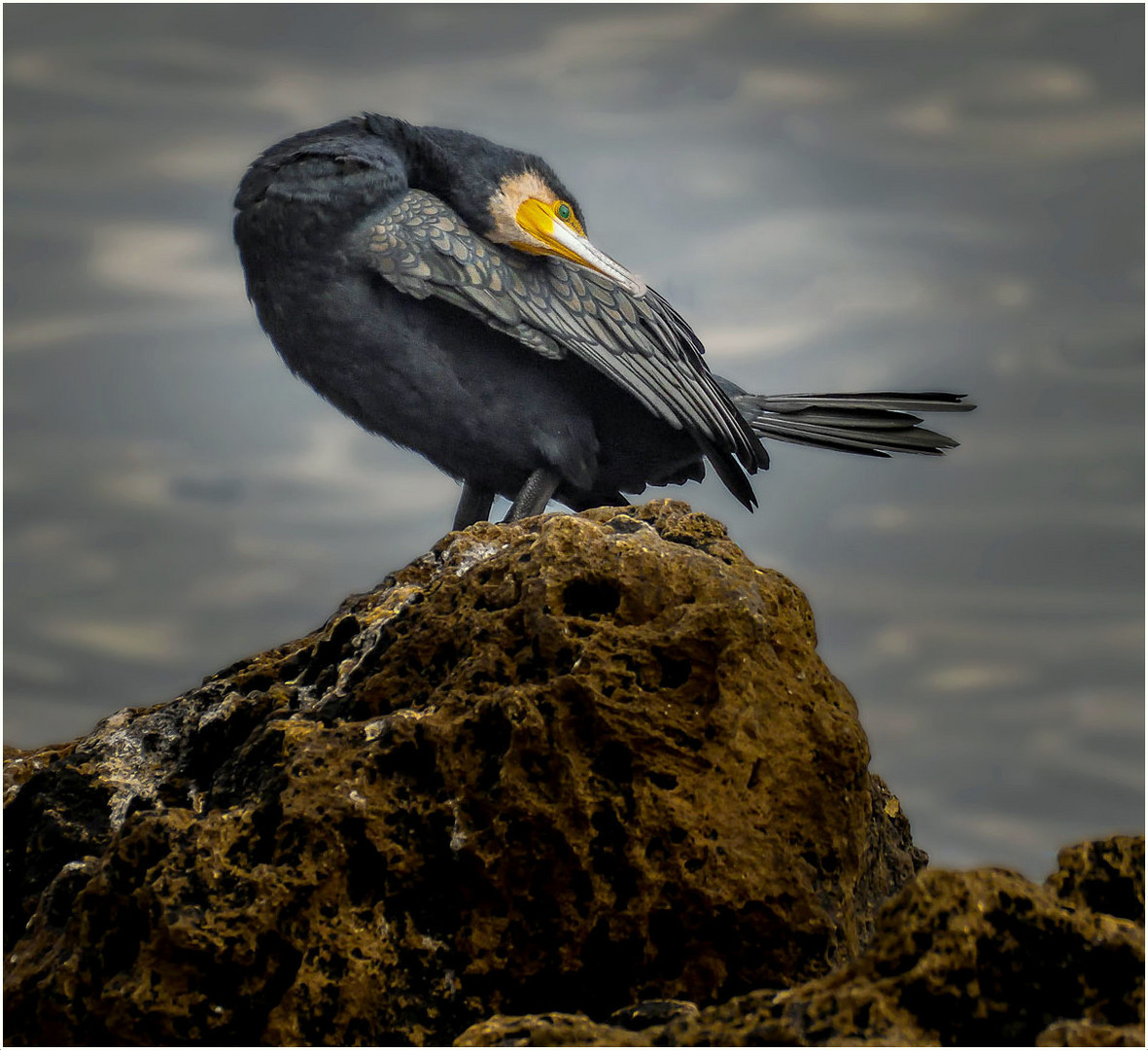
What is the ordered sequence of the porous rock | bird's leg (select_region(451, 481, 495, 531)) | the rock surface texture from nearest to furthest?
the porous rock
the rock surface texture
bird's leg (select_region(451, 481, 495, 531))

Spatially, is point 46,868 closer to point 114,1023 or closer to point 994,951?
point 114,1023


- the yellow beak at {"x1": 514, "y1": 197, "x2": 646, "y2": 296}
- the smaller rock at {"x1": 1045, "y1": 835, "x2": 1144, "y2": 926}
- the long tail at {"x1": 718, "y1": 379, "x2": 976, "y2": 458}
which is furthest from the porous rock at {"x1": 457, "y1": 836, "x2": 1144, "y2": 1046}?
the long tail at {"x1": 718, "y1": 379, "x2": 976, "y2": 458}

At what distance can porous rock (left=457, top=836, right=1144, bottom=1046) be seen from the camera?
156cm

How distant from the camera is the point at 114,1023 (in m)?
2.01

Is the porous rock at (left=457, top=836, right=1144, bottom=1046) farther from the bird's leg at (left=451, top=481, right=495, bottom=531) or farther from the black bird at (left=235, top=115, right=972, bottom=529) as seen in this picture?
the bird's leg at (left=451, top=481, right=495, bottom=531)

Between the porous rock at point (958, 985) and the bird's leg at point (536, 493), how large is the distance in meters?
2.14

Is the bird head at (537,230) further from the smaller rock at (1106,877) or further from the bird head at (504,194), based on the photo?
the smaller rock at (1106,877)

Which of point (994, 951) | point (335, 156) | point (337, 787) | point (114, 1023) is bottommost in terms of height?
point (114, 1023)

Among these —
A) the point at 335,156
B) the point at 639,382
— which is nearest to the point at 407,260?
the point at 335,156

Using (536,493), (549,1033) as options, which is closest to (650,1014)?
(549,1033)

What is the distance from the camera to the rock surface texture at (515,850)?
2027mm

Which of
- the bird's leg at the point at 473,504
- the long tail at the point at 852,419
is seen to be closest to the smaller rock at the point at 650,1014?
the bird's leg at the point at 473,504

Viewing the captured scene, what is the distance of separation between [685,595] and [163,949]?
1.07m

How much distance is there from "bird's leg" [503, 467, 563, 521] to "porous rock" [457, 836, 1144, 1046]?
214cm
